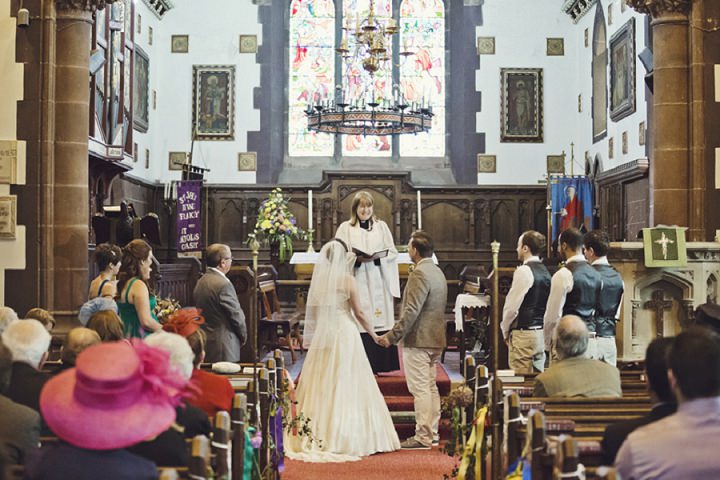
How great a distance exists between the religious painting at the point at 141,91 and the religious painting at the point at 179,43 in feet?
3.02

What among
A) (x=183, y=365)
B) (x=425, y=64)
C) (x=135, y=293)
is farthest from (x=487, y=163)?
(x=183, y=365)

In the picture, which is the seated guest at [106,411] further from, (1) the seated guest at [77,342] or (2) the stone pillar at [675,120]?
(2) the stone pillar at [675,120]

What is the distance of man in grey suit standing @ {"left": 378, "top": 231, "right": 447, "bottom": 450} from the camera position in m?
6.86

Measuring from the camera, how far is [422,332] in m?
6.89

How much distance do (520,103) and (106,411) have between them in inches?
600

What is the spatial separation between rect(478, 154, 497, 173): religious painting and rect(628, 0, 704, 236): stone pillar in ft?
30.0

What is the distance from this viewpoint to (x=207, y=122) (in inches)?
674

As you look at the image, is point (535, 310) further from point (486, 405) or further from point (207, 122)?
point (207, 122)

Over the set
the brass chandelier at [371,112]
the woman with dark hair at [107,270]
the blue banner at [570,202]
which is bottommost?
the woman with dark hair at [107,270]

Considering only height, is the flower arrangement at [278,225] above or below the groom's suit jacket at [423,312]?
above

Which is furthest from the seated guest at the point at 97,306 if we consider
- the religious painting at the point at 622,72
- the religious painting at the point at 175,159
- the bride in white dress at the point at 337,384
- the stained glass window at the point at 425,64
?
the stained glass window at the point at 425,64

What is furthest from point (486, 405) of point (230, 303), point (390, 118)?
point (390, 118)

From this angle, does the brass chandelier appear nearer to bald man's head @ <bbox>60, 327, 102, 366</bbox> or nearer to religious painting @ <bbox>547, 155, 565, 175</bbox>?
religious painting @ <bbox>547, 155, 565, 175</bbox>

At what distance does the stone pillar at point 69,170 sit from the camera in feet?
26.0
